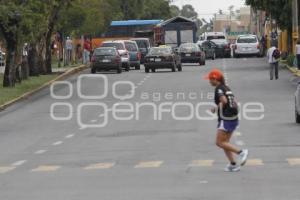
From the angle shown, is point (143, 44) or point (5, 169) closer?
point (5, 169)

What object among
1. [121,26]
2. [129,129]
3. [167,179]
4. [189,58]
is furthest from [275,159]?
[121,26]

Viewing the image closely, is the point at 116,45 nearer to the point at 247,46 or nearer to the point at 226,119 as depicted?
the point at 247,46

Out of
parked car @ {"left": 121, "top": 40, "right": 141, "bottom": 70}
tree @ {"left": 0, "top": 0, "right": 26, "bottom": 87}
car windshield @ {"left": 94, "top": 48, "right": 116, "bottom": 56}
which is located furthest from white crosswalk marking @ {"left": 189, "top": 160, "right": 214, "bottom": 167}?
parked car @ {"left": 121, "top": 40, "right": 141, "bottom": 70}

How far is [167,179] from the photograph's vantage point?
14859 mm

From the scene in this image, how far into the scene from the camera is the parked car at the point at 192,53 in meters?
61.5

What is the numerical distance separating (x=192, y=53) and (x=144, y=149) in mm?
42422

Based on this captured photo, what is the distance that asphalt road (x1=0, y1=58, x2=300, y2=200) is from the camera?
13758mm

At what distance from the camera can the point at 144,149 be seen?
1998 cm

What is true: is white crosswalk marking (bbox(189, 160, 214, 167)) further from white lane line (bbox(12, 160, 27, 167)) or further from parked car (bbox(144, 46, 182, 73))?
parked car (bbox(144, 46, 182, 73))

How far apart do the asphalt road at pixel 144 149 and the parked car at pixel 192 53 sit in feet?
73.0

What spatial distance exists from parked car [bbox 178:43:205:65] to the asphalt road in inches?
876

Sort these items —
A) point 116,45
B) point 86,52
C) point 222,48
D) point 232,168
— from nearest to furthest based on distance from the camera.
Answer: point 232,168, point 116,45, point 86,52, point 222,48

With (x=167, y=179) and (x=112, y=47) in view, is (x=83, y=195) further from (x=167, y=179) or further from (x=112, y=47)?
(x=112, y=47)

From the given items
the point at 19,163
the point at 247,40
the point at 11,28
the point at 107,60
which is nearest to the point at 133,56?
the point at 107,60
